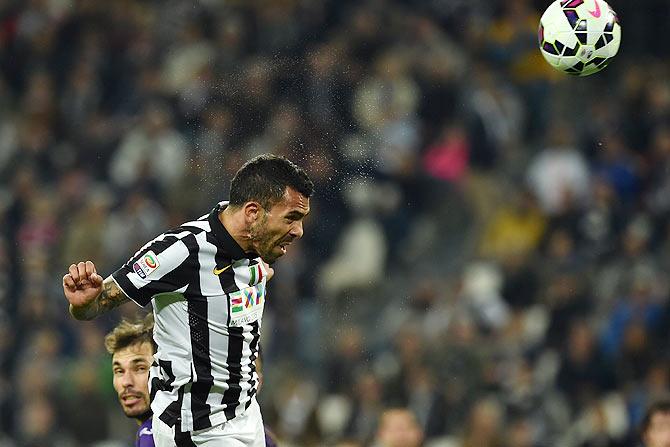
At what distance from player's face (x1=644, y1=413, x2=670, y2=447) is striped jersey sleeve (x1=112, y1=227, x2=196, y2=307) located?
9.50 ft

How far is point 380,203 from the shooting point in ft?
42.9

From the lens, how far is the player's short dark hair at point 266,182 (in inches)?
214

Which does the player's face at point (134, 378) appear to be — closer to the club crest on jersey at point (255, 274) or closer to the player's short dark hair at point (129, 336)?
Answer: the player's short dark hair at point (129, 336)

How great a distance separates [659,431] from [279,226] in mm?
2684

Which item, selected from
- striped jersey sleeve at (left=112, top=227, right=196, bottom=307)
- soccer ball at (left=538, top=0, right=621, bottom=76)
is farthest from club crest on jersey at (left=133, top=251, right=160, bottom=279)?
soccer ball at (left=538, top=0, right=621, bottom=76)

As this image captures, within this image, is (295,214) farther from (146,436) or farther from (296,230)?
(146,436)

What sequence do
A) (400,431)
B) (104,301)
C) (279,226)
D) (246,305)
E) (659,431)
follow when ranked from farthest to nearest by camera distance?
(400,431) < (659,431) < (246,305) < (279,226) < (104,301)

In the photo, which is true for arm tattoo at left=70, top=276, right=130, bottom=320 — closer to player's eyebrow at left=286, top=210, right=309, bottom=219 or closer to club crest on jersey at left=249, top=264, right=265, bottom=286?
club crest on jersey at left=249, top=264, right=265, bottom=286

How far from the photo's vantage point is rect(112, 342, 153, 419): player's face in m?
6.12

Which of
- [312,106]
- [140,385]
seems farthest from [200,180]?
[140,385]

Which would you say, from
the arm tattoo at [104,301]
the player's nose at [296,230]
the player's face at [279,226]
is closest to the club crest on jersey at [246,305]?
the player's face at [279,226]

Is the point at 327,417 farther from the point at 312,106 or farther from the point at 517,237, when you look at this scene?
the point at 312,106

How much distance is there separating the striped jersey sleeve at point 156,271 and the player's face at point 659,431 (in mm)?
2896

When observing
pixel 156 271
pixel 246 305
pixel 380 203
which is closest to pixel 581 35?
pixel 246 305
